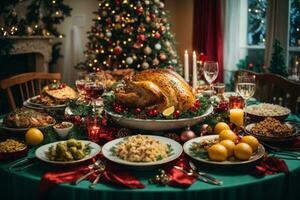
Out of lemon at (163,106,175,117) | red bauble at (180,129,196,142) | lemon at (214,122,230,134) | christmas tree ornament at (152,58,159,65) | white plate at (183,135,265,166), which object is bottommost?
white plate at (183,135,265,166)

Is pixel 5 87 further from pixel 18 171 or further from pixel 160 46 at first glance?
pixel 160 46

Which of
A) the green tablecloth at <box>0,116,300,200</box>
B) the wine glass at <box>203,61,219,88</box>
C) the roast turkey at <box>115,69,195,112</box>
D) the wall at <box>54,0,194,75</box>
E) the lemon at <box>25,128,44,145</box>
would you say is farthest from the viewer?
the wall at <box>54,0,194,75</box>

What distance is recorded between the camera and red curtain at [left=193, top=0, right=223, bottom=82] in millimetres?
5207

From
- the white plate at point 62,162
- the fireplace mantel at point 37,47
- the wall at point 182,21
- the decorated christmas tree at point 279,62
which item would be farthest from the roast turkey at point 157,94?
the wall at point 182,21

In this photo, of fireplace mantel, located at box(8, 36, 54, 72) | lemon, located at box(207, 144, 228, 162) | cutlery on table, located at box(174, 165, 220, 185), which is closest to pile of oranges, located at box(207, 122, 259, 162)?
lemon, located at box(207, 144, 228, 162)

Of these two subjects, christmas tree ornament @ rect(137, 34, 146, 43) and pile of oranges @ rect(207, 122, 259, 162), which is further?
christmas tree ornament @ rect(137, 34, 146, 43)

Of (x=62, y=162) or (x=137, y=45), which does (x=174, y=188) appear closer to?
(x=62, y=162)

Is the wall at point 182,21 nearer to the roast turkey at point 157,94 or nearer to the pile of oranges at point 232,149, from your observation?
the roast turkey at point 157,94

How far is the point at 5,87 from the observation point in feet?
8.64

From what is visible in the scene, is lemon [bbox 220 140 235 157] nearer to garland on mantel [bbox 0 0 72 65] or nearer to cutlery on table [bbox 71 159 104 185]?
cutlery on table [bbox 71 159 104 185]

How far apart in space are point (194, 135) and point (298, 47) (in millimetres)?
3193

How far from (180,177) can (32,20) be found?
4592mm

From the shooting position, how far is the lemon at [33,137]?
156cm

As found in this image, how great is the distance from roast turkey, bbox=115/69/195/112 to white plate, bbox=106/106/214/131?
106 millimetres
